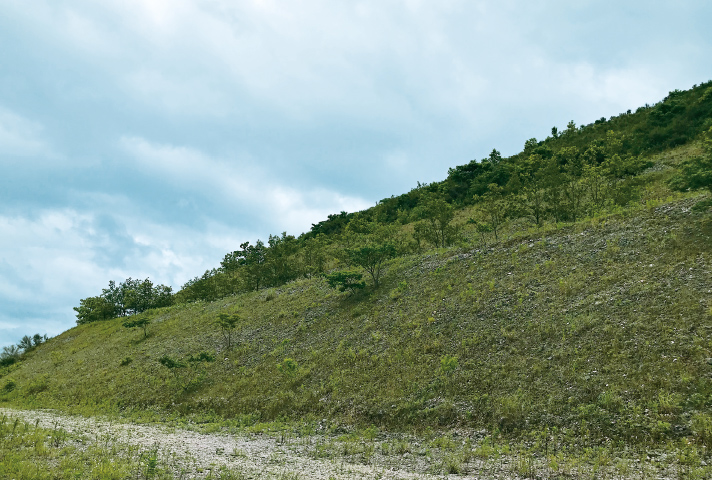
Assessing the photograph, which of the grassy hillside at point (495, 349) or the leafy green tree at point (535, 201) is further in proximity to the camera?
the leafy green tree at point (535, 201)

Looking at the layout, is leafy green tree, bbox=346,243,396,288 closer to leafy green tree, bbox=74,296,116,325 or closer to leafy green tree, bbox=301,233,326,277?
leafy green tree, bbox=301,233,326,277

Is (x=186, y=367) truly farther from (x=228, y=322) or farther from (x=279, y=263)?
(x=279, y=263)

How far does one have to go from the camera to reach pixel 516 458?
1197 cm

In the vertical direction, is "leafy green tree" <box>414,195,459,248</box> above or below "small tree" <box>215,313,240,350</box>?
above

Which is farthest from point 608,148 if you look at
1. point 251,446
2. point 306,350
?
point 251,446

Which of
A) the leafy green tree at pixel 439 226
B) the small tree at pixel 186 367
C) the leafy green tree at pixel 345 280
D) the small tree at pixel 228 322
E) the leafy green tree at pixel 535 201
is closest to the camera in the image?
the small tree at pixel 186 367

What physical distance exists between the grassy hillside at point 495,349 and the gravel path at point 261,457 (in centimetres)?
318

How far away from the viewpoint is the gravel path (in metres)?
11.1

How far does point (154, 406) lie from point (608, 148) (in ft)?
196

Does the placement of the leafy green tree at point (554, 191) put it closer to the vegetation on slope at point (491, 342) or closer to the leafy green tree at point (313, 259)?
the vegetation on slope at point (491, 342)

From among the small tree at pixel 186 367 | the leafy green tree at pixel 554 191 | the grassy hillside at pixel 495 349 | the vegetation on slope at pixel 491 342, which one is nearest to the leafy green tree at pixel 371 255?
the vegetation on slope at pixel 491 342

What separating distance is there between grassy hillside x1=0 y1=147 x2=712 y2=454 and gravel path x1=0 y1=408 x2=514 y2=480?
3.18 metres

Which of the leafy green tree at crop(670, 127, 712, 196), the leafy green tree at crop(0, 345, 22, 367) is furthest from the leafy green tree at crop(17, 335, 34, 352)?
the leafy green tree at crop(670, 127, 712, 196)

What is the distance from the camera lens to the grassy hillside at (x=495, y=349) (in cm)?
1347
